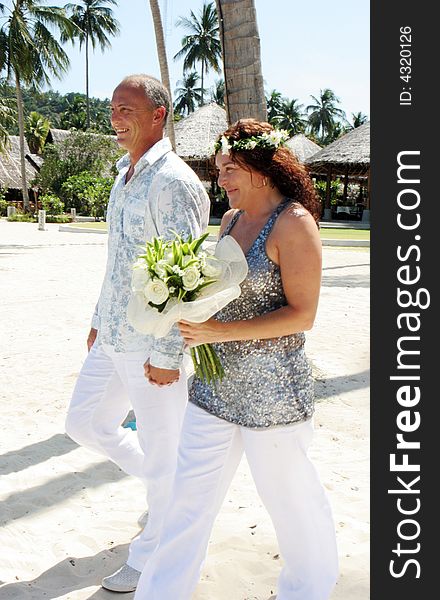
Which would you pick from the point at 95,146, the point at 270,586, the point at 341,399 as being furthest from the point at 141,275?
the point at 95,146

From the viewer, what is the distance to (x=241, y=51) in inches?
225

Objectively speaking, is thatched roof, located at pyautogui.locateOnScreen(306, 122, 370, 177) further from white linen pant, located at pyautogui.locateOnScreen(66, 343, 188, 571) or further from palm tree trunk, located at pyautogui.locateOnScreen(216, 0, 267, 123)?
white linen pant, located at pyautogui.locateOnScreen(66, 343, 188, 571)

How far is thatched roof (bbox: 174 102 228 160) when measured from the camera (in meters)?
37.8

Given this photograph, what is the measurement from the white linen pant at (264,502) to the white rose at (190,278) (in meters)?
0.47

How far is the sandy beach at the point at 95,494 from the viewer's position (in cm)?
321

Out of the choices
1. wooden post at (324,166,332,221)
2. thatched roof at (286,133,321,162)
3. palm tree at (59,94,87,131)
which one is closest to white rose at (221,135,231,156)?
wooden post at (324,166,332,221)

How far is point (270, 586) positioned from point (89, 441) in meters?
1.02

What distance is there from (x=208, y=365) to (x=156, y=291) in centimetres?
33

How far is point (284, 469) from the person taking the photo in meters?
2.42

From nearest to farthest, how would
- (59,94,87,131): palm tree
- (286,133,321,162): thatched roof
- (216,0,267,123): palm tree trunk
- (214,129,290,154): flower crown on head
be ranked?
1. (214,129,290,154): flower crown on head
2. (216,0,267,123): palm tree trunk
3. (286,133,321,162): thatched roof
4. (59,94,87,131): palm tree

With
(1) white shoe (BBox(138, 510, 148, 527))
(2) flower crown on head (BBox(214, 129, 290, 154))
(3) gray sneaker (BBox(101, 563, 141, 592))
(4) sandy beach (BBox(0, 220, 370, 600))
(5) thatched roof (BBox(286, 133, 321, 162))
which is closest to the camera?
(2) flower crown on head (BBox(214, 129, 290, 154))

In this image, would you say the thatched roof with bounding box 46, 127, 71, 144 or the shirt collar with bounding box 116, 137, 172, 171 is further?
the thatched roof with bounding box 46, 127, 71, 144

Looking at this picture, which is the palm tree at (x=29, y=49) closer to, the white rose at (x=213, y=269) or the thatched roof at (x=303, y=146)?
the thatched roof at (x=303, y=146)

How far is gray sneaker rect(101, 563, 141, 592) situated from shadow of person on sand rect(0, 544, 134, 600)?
28 mm
